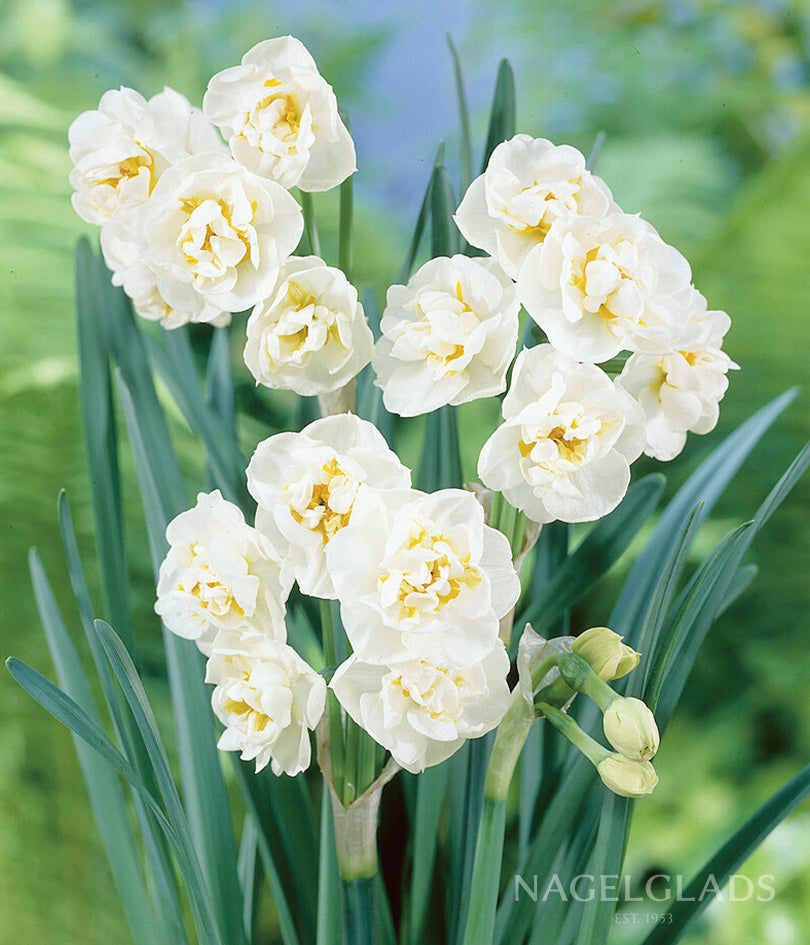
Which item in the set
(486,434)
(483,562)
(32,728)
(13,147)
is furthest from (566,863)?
(13,147)

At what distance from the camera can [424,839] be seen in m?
0.63

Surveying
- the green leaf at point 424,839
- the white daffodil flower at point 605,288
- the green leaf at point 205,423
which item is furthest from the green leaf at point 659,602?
the green leaf at point 205,423

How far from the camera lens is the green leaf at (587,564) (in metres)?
0.58

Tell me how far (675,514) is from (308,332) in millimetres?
371

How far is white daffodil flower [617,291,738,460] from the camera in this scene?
17.3 inches

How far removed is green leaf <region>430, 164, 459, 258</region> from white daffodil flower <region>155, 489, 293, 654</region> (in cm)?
30

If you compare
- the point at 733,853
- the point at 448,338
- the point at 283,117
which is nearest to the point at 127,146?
the point at 283,117

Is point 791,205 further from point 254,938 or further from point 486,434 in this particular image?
point 254,938

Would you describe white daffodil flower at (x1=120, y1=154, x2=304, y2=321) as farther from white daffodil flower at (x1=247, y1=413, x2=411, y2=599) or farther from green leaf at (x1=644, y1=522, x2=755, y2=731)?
green leaf at (x1=644, y1=522, x2=755, y2=731)

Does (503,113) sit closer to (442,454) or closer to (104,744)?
(442,454)

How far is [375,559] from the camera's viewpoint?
375mm

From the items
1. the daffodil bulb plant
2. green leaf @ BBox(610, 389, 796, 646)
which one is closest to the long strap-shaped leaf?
the daffodil bulb plant

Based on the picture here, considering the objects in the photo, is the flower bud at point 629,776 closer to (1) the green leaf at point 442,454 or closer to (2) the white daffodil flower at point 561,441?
(2) the white daffodil flower at point 561,441

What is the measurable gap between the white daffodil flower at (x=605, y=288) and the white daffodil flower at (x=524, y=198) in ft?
0.04
